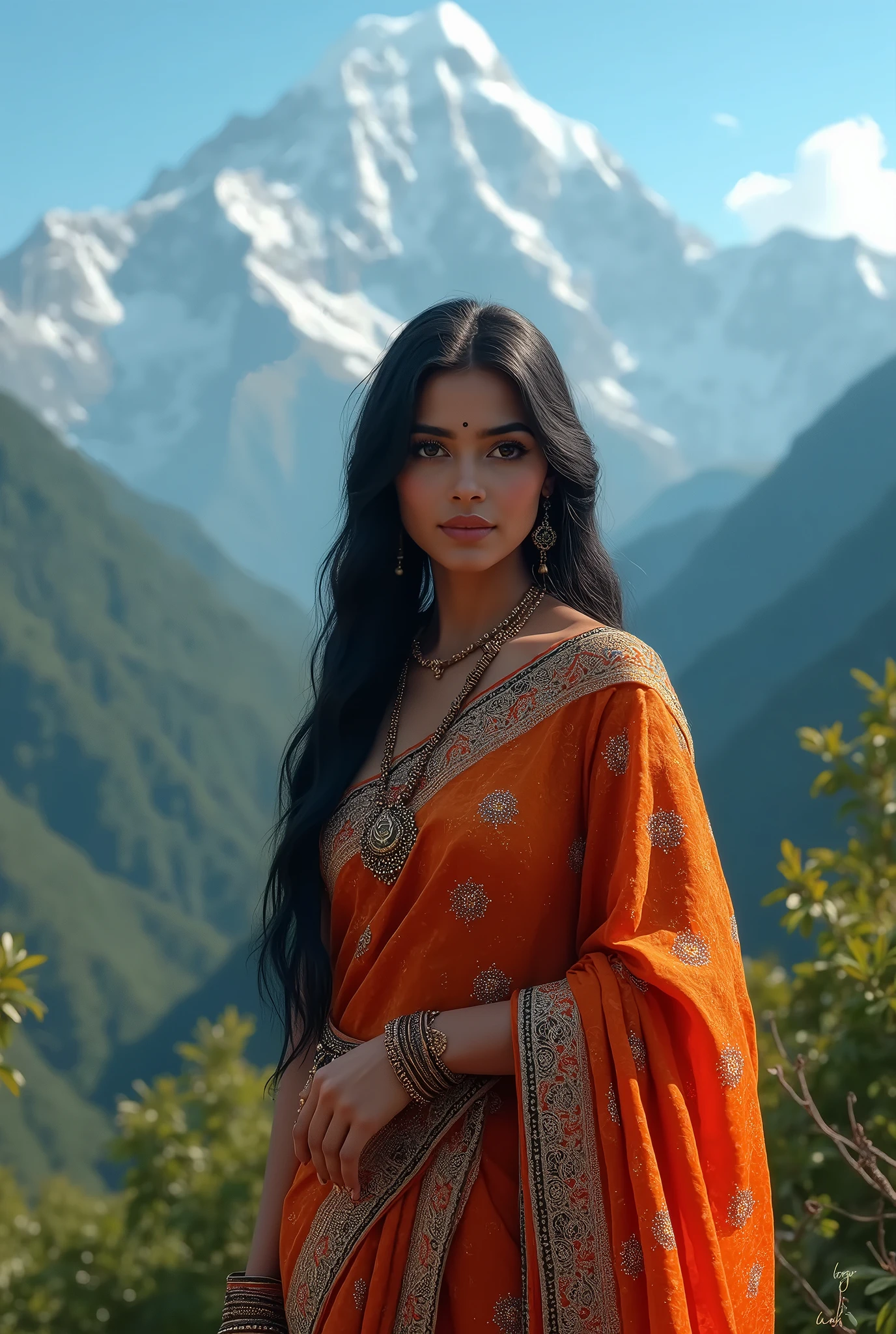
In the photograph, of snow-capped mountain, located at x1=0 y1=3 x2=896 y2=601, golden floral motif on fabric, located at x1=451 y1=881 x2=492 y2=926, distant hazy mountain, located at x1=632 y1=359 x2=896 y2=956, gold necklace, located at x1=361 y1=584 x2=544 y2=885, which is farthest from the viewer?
snow-capped mountain, located at x1=0 y1=3 x2=896 y2=601

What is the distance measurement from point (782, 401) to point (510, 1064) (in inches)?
5132

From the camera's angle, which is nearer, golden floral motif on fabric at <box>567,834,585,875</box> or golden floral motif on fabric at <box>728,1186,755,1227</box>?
golden floral motif on fabric at <box>728,1186,755,1227</box>

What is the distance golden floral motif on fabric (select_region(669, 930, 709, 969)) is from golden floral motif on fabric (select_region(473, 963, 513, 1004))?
24cm

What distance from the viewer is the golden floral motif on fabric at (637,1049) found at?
1575 millimetres

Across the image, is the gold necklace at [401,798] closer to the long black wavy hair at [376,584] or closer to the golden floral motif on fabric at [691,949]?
the long black wavy hair at [376,584]

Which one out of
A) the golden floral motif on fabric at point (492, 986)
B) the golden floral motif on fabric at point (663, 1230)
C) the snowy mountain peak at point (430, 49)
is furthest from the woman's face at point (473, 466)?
the snowy mountain peak at point (430, 49)

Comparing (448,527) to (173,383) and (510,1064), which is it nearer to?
(510,1064)

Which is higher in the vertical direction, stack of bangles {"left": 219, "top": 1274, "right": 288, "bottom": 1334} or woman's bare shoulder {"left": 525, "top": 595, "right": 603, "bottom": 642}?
woman's bare shoulder {"left": 525, "top": 595, "right": 603, "bottom": 642}

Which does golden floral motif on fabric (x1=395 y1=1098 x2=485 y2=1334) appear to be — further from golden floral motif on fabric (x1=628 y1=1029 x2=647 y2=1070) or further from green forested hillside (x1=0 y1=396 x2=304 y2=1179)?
green forested hillside (x1=0 y1=396 x2=304 y2=1179)

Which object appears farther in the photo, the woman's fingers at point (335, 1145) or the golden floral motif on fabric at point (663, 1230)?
the woman's fingers at point (335, 1145)

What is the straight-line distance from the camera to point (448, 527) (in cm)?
191

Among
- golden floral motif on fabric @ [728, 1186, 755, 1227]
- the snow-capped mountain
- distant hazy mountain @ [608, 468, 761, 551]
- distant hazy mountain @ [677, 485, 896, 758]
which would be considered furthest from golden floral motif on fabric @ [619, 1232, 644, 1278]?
the snow-capped mountain

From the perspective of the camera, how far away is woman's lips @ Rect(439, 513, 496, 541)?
1.90 meters

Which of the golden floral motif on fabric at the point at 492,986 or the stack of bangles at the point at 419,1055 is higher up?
the golden floral motif on fabric at the point at 492,986
